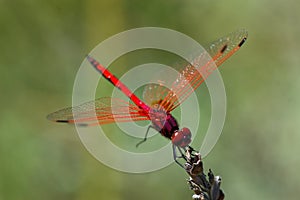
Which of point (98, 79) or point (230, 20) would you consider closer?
point (98, 79)

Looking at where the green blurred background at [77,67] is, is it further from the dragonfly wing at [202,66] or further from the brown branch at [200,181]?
the brown branch at [200,181]

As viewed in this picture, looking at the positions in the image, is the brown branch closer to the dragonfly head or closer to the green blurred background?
the dragonfly head

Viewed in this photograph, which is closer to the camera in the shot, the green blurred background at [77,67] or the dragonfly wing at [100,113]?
the dragonfly wing at [100,113]

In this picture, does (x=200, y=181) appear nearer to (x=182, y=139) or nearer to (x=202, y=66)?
(x=182, y=139)

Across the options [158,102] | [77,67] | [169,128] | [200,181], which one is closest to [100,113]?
[158,102]

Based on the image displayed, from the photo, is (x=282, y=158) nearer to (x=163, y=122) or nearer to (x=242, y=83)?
(x=242, y=83)

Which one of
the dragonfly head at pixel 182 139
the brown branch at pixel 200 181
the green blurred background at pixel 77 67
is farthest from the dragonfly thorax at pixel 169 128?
the green blurred background at pixel 77 67

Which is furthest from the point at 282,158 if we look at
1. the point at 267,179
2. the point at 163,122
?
the point at 163,122
